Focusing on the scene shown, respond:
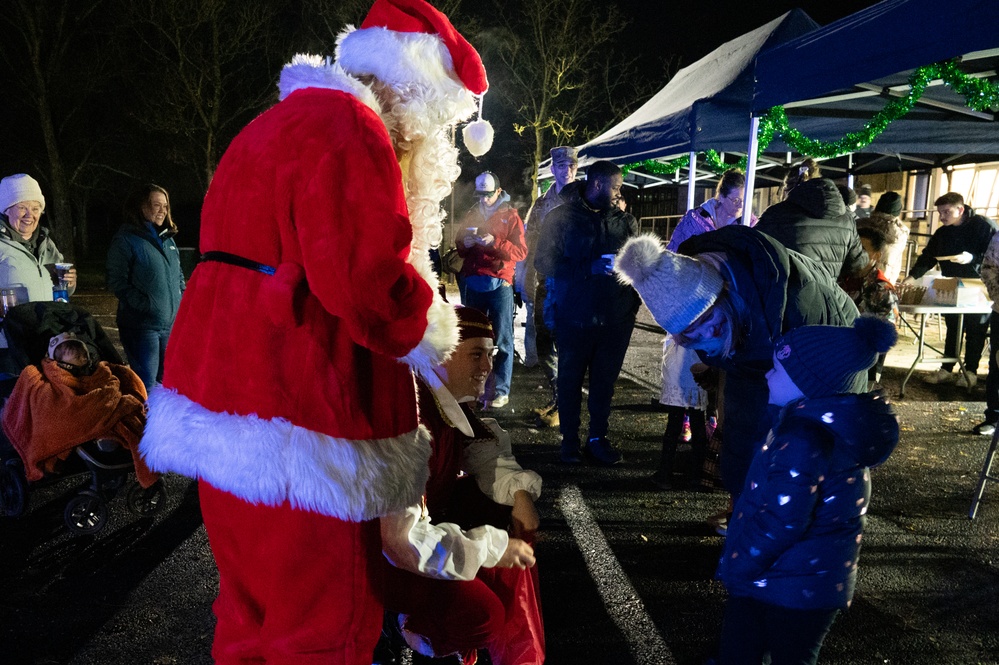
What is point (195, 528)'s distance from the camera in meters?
3.96

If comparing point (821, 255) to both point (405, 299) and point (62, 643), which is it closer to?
point (405, 299)

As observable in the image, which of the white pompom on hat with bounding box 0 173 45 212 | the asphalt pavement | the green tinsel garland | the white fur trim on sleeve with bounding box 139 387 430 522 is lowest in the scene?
the asphalt pavement

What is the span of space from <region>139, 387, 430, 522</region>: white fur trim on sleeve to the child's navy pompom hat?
1.34 meters

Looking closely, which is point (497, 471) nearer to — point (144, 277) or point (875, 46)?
point (144, 277)

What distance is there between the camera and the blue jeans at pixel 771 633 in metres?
2.22

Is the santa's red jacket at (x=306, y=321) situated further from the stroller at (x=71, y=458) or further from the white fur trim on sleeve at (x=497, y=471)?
the stroller at (x=71, y=458)

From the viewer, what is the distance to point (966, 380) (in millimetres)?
7574

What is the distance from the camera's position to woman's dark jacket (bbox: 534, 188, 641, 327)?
190 inches

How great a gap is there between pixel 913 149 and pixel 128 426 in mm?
8698

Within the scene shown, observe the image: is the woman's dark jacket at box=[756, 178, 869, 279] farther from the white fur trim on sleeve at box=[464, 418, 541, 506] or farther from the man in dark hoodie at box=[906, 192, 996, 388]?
the man in dark hoodie at box=[906, 192, 996, 388]

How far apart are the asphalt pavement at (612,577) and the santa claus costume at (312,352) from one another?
1587 mm

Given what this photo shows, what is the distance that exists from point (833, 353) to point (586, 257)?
282 centimetres

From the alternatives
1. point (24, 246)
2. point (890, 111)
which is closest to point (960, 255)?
point (890, 111)

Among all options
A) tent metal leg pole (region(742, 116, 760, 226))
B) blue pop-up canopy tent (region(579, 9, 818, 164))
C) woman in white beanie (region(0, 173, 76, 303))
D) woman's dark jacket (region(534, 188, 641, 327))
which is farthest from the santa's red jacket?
blue pop-up canopy tent (region(579, 9, 818, 164))
